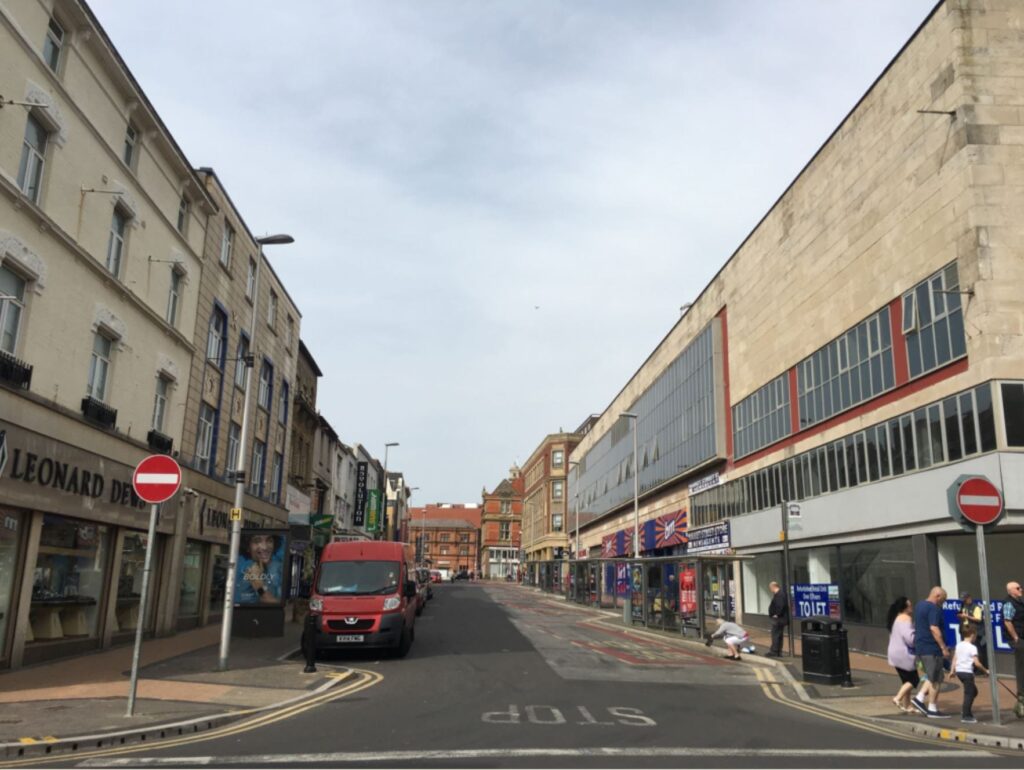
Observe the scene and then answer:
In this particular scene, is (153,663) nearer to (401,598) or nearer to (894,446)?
(401,598)

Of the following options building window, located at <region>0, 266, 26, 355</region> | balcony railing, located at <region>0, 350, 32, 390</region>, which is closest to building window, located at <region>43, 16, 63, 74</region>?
building window, located at <region>0, 266, 26, 355</region>

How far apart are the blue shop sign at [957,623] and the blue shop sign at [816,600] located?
514 cm

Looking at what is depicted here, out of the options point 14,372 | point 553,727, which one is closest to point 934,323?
point 553,727

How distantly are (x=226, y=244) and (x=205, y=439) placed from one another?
6.81m

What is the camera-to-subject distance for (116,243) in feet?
60.5

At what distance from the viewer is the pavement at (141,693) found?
8.86 meters

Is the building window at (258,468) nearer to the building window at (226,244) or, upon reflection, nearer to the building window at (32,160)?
the building window at (226,244)

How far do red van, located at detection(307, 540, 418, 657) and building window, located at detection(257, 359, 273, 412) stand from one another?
50.1ft

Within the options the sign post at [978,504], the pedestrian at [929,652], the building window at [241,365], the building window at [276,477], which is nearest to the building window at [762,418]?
the pedestrian at [929,652]

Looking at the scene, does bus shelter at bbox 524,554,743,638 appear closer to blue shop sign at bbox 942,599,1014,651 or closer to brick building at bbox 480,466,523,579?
blue shop sign at bbox 942,599,1014,651

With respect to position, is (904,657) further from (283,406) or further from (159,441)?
(283,406)

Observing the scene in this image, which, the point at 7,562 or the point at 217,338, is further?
the point at 217,338

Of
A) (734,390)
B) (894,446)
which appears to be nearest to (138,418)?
(894,446)

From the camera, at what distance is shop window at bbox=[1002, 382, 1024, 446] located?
1706 cm
